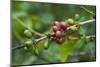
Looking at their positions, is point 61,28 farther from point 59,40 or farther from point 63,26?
point 59,40

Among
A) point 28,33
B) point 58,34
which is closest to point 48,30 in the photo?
point 58,34

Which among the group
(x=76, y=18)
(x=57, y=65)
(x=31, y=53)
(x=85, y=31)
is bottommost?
(x=57, y=65)

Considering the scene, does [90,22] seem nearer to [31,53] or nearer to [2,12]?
[31,53]

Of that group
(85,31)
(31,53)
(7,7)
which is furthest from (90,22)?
(7,7)

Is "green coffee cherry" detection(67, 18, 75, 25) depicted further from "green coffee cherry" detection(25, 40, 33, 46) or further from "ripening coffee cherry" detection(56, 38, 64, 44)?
"green coffee cherry" detection(25, 40, 33, 46)

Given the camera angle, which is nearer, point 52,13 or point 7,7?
point 7,7

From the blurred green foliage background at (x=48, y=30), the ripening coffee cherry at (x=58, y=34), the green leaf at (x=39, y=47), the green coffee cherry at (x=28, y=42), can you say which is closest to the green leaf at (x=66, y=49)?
the blurred green foliage background at (x=48, y=30)
